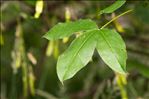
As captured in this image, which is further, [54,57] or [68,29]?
[54,57]

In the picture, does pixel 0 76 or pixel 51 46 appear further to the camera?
pixel 0 76

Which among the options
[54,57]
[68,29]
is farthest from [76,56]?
[54,57]

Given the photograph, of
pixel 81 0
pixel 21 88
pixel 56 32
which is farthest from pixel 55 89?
pixel 56 32

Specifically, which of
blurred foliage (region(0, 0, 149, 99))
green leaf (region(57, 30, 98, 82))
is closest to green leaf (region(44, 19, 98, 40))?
green leaf (region(57, 30, 98, 82))

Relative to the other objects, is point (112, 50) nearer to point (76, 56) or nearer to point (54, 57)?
point (76, 56)

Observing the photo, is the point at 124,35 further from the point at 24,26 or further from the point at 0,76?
the point at 0,76

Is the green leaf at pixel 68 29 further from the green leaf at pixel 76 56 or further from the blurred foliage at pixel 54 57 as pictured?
the blurred foliage at pixel 54 57

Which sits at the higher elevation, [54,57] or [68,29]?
[68,29]
